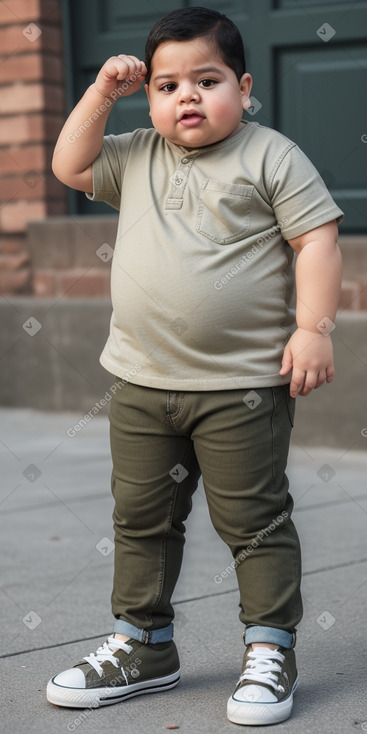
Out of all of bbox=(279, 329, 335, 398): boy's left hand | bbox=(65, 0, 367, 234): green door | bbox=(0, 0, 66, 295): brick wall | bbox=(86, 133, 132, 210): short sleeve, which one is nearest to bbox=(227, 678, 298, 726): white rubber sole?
bbox=(279, 329, 335, 398): boy's left hand

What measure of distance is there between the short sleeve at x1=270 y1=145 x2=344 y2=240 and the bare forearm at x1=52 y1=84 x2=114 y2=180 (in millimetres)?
397

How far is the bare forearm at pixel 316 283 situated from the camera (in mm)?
2246

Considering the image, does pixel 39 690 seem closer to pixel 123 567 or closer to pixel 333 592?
pixel 123 567

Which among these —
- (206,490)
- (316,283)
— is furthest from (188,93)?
(206,490)

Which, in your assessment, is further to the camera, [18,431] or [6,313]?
[6,313]

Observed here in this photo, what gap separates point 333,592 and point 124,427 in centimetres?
101

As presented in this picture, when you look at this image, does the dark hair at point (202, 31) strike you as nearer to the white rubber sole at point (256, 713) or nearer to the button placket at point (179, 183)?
the button placket at point (179, 183)

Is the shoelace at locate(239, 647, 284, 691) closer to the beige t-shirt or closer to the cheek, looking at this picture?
the beige t-shirt

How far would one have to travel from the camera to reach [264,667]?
2.30m

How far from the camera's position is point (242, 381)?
228 centimetres

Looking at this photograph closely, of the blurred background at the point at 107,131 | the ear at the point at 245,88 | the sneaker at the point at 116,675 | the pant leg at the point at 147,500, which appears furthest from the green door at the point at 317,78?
the sneaker at the point at 116,675

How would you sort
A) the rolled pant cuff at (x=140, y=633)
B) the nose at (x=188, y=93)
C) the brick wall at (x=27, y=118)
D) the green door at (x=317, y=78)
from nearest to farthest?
the nose at (x=188, y=93), the rolled pant cuff at (x=140, y=633), the green door at (x=317, y=78), the brick wall at (x=27, y=118)

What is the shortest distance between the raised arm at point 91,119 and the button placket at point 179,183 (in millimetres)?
190

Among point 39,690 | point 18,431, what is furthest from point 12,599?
point 18,431
